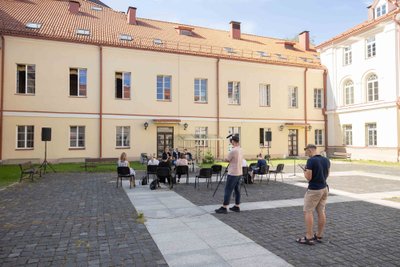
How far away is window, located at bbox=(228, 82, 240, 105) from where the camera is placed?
88.0ft

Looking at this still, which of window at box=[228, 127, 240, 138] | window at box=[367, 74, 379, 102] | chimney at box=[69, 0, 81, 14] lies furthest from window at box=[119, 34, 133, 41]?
window at box=[367, 74, 379, 102]

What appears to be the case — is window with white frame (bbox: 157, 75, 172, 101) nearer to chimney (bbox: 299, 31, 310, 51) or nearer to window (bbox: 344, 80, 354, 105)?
A: window (bbox: 344, 80, 354, 105)

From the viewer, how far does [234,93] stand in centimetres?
2702

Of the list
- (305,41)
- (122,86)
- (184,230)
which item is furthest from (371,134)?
(184,230)

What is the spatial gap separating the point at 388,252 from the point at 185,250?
10.6ft

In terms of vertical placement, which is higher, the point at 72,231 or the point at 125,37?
the point at 125,37

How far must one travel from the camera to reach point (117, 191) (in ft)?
35.7

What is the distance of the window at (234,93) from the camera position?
88.0 feet

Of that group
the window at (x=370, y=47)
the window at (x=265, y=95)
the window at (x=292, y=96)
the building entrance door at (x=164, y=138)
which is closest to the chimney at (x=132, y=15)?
the building entrance door at (x=164, y=138)

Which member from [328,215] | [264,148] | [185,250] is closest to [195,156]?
[264,148]

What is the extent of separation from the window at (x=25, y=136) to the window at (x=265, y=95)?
60.3ft

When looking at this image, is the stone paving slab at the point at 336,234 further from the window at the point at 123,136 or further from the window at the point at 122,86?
the window at the point at 122,86

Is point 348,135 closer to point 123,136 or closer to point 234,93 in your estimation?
point 234,93

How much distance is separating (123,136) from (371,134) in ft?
65.0
